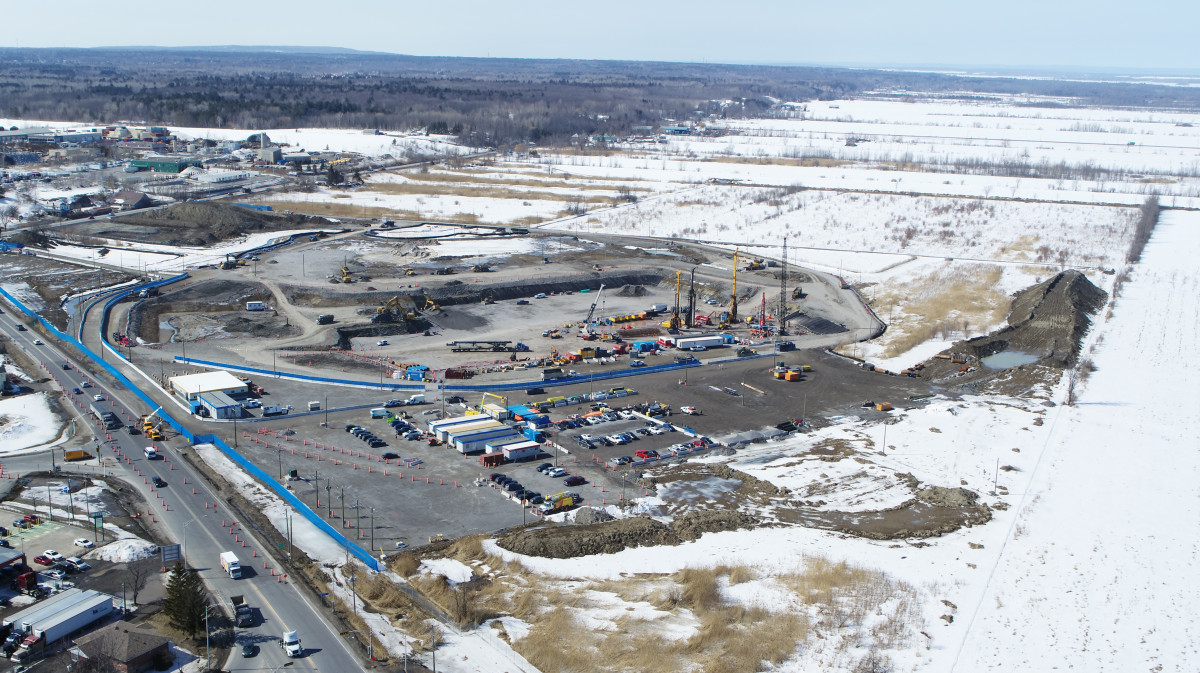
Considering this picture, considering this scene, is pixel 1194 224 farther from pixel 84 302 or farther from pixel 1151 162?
pixel 84 302

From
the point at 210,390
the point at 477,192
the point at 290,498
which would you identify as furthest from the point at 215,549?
the point at 477,192

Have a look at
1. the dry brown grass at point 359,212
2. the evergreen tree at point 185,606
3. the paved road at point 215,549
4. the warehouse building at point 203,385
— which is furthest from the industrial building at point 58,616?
the dry brown grass at point 359,212

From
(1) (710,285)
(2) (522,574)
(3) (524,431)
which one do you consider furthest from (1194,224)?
(2) (522,574)

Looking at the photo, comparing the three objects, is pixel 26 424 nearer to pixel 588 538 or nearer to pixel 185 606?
pixel 185 606

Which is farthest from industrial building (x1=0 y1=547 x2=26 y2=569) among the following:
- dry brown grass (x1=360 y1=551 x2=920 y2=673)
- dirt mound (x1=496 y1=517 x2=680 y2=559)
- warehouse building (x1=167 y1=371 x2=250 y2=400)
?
warehouse building (x1=167 y1=371 x2=250 y2=400)

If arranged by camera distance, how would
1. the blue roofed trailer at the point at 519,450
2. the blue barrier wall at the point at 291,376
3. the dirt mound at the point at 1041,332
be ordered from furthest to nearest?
the dirt mound at the point at 1041,332 → the blue barrier wall at the point at 291,376 → the blue roofed trailer at the point at 519,450

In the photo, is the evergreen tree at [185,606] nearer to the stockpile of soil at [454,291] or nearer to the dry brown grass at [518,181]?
the stockpile of soil at [454,291]

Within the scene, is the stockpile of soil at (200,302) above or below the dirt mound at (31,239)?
below
